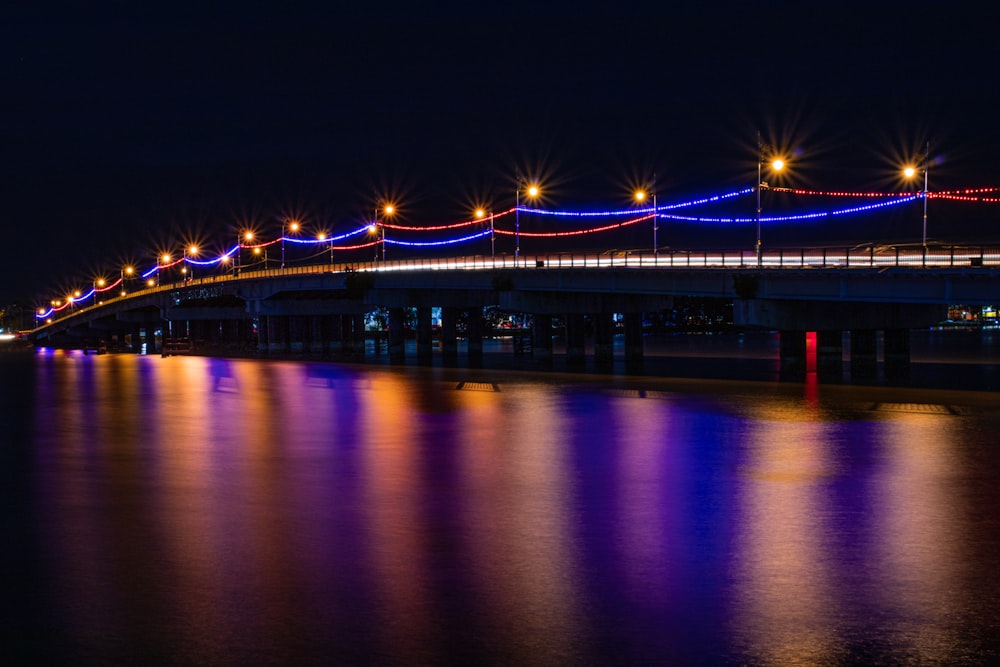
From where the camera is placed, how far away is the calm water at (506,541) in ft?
40.7

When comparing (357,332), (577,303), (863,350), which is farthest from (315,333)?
(863,350)

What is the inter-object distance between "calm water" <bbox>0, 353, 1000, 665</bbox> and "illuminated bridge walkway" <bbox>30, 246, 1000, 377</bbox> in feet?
52.0

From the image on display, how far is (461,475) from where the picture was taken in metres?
24.4

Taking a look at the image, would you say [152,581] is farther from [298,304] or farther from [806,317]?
[298,304]

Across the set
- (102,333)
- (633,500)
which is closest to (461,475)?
(633,500)

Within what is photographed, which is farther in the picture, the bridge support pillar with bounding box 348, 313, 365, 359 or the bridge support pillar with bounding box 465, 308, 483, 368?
the bridge support pillar with bounding box 348, 313, 365, 359

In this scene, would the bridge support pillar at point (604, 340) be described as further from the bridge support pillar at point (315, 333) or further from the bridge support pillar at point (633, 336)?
the bridge support pillar at point (315, 333)

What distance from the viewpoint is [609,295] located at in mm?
78625

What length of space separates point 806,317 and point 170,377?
3465 centimetres

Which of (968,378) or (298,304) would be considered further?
(298,304)

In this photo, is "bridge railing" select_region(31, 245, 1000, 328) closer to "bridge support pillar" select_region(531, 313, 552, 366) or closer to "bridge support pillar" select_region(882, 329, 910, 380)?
"bridge support pillar" select_region(531, 313, 552, 366)

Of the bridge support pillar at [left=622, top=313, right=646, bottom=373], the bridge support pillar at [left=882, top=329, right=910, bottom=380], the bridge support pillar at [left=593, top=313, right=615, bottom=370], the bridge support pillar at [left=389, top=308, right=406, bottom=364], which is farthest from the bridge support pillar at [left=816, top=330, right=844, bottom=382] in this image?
the bridge support pillar at [left=389, top=308, right=406, bottom=364]

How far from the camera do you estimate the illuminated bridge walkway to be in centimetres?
5200

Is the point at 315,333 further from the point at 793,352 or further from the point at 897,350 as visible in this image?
the point at 897,350
